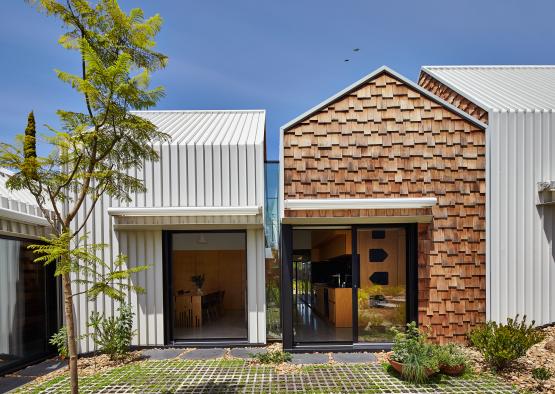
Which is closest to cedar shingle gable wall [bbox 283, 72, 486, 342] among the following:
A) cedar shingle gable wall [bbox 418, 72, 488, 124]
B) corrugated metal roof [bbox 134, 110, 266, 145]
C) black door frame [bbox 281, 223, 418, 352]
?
black door frame [bbox 281, 223, 418, 352]

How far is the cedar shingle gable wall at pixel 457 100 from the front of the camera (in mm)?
8500

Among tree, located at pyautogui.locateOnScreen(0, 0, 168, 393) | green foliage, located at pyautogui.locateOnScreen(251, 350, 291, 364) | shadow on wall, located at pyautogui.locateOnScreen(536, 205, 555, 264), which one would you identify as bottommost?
green foliage, located at pyautogui.locateOnScreen(251, 350, 291, 364)

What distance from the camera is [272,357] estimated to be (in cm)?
757

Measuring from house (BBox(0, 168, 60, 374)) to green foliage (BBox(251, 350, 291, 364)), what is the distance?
4488 millimetres

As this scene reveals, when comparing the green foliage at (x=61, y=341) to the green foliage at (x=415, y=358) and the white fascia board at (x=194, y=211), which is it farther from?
the green foliage at (x=415, y=358)

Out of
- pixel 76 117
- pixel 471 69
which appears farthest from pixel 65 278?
pixel 471 69

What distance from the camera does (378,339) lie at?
8477 mm

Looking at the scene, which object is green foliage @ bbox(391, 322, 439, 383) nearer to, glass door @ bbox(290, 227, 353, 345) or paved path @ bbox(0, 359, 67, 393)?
glass door @ bbox(290, 227, 353, 345)

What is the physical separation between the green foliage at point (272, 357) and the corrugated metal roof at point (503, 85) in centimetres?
652

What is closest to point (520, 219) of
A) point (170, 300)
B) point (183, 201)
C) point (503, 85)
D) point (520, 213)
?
point (520, 213)

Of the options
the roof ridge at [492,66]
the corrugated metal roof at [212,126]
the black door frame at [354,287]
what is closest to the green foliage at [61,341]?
the black door frame at [354,287]

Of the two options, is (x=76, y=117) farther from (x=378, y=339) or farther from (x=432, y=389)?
(x=378, y=339)

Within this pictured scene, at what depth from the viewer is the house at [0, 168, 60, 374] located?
727 centimetres

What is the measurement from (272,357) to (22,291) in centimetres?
509
